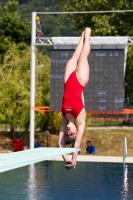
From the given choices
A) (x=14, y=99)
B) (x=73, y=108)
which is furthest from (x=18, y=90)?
(x=73, y=108)

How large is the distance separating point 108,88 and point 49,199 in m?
9.17

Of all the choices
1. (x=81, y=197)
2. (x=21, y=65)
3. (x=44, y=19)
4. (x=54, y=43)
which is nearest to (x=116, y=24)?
(x=21, y=65)

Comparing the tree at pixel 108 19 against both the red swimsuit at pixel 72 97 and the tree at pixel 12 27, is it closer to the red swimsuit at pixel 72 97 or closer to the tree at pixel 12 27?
the tree at pixel 12 27

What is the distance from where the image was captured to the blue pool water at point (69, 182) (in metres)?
12.4

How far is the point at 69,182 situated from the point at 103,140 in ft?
46.3

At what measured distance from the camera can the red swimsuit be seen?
10.2 metres

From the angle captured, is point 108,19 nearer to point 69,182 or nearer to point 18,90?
point 18,90

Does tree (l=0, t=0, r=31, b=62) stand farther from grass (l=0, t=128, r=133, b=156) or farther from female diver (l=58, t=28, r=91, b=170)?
female diver (l=58, t=28, r=91, b=170)

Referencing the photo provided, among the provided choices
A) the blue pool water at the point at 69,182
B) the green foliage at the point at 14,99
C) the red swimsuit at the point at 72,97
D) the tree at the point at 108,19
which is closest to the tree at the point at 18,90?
the green foliage at the point at 14,99

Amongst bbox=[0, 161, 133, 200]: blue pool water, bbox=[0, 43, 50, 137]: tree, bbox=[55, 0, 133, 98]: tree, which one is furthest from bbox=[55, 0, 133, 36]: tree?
bbox=[0, 161, 133, 200]: blue pool water

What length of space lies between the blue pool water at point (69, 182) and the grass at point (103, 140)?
817cm

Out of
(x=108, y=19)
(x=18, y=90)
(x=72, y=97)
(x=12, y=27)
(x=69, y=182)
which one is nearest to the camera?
(x=72, y=97)

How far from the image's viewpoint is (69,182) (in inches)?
570

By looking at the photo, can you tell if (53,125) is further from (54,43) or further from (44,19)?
(44,19)
